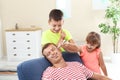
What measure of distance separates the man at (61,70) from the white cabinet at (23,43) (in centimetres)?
299

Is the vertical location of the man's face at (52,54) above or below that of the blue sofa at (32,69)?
above

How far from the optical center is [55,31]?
2080mm

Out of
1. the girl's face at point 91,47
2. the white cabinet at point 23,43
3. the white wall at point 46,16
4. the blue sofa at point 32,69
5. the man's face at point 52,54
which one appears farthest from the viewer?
the white wall at point 46,16

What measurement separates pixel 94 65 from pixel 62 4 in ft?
10.8

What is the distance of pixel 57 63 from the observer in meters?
1.82

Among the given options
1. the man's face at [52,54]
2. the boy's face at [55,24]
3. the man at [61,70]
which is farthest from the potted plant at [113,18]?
the man's face at [52,54]

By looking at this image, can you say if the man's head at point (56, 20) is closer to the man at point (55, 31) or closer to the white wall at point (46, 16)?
the man at point (55, 31)

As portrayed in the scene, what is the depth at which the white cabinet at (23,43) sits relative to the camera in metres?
4.79

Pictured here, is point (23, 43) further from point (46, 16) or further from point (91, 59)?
point (91, 59)

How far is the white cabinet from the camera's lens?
479 centimetres

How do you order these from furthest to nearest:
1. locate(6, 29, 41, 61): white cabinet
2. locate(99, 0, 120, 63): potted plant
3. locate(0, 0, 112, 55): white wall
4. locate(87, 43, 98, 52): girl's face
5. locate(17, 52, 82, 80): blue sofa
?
locate(0, 0, 112, 55): white wall
locate(6, 29, 41, 61): white cabinet
locate(99, 0, 120, 63): potted plant
locate(87, 43, 98, 52): girl's face
locate(17, 52, 82, 80): blue sofa

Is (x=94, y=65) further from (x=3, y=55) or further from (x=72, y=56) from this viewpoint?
(x=3, y=55)

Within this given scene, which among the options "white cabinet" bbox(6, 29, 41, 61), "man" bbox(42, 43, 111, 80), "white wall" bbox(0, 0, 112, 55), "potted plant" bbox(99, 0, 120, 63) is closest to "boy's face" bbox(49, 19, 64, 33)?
"man" bbox(42, 43, 111, 80)

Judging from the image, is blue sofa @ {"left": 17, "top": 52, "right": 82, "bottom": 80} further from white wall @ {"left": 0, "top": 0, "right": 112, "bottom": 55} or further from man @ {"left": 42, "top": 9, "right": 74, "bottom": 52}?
white wall @ {"left": 0, "top": 0, "right": 112, "bottom": 55}
